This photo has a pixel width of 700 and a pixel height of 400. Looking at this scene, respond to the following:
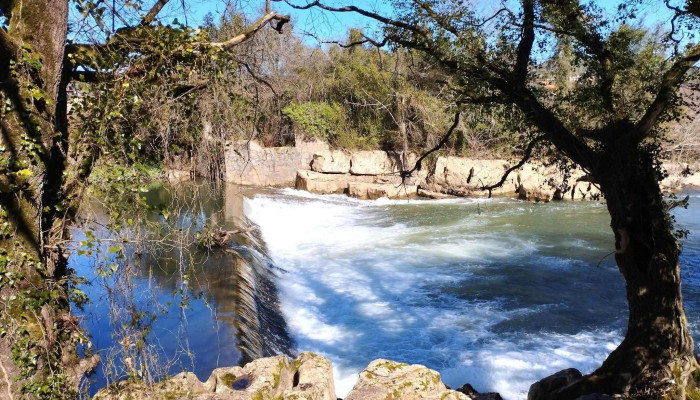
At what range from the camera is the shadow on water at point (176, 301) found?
3.08m

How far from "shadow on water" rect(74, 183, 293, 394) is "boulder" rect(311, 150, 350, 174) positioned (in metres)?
11.1

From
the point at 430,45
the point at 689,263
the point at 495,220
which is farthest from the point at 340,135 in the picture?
the point at 430,45

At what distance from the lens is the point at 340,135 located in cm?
2250

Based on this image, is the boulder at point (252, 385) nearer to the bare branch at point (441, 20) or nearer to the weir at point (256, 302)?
the weir at point (256, 302)

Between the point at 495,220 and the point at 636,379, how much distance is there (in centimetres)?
→ 1079

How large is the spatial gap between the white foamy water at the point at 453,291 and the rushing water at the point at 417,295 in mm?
28

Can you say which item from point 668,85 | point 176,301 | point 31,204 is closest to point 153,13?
point 31,204

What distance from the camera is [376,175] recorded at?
21.2 metres

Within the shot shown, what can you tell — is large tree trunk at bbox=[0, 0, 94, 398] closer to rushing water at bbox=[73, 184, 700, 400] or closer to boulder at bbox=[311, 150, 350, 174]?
rushing water at bbox=[73, 184, 700, 400]

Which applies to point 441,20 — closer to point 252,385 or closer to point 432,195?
point 252,385

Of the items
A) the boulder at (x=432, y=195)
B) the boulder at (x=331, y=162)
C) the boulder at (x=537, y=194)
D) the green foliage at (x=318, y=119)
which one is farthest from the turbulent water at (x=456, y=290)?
the green foliage at (x=318, y=119)

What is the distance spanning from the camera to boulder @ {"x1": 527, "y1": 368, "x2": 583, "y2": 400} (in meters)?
4.84

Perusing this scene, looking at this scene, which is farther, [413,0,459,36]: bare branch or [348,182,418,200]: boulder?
[348,182,418,200]: boulder

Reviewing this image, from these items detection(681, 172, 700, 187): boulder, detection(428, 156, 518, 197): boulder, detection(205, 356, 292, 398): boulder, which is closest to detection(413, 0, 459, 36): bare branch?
detection(205, 356, 292, 398): boulder
